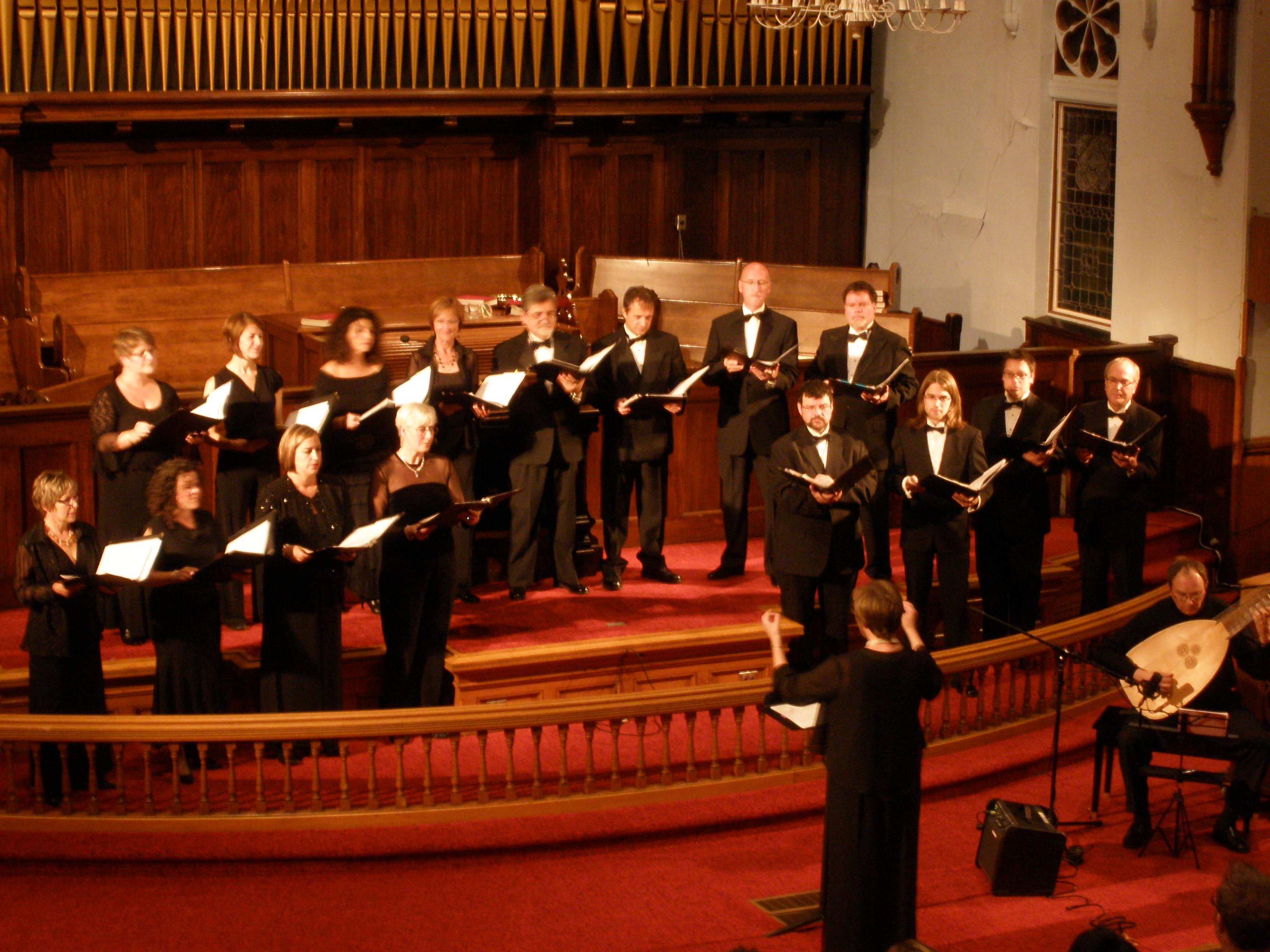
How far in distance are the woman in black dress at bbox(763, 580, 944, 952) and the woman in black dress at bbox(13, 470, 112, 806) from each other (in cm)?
264

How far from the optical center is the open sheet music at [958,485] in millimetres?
Answer: 6535

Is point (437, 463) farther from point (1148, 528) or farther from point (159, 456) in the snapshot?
point (1148, 528)

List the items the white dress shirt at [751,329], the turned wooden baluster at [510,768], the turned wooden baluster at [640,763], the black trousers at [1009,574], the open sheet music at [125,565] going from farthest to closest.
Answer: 1. the white dress shirt at [751,329]
2. the black trousers at [1009,574]
3. the turned wooden baluster at [640,763]
4. the turned wooden baluster at [510,768]
5. the open sheet music at [125,565]

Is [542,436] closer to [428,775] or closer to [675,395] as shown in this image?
[675,395]

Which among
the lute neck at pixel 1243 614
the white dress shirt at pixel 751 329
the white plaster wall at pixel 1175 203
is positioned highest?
the white plaster wall at pixel 1175 203

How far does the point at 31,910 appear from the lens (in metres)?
5.34

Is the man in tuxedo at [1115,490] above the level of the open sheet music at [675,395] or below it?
below

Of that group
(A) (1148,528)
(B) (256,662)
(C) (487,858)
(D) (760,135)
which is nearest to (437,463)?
(B) (256,662)

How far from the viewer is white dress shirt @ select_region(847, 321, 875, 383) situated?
7.55 m

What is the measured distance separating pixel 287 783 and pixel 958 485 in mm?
2826

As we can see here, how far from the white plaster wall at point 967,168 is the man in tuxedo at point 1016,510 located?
3.71m

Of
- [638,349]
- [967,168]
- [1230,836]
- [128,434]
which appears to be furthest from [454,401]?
[967,168]

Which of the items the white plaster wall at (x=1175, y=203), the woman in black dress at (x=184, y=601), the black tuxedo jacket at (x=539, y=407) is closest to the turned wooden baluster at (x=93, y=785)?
the woman in black dress at (x=184, y=601)

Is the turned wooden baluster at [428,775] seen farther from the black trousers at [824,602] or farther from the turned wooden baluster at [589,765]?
the black trousers at [824,602]
